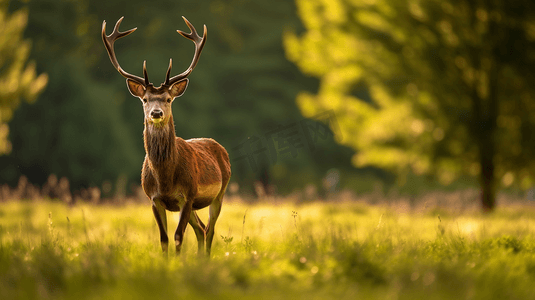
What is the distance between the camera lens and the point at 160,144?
14.5ft

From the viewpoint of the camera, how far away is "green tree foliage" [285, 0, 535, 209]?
372 inches

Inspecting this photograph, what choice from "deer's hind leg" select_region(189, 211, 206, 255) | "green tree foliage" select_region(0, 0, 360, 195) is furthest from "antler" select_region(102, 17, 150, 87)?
"green tree foliage" select_region(0, 0, 360, 195)

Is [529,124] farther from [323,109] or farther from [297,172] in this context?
[297,172]

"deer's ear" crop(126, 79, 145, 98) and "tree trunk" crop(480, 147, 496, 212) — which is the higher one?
"deer's ear" crop(126, 79, 145, 98)

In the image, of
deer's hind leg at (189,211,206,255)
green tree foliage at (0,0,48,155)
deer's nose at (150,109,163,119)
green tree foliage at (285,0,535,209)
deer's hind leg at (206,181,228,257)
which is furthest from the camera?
green tree foliage at (0,0,48,155)

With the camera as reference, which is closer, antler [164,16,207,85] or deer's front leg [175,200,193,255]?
deer's front leg [175,200,193,255]

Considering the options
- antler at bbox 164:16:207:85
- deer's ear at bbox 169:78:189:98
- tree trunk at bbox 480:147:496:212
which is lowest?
tree trunk at bbox 480:147:496:212

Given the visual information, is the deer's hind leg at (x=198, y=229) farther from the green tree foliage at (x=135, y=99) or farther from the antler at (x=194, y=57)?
the green tree foliage at (x=135, y=99)

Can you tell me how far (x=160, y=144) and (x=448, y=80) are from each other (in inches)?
282

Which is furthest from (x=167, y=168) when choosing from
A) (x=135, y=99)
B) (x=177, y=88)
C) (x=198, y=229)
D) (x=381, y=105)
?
(x=135, y=99)

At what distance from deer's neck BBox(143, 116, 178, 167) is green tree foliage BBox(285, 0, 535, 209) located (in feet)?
21.3

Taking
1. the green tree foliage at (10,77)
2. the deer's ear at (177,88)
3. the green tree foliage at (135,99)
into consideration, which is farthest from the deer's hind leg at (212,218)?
the green tree foliage at (135,99)

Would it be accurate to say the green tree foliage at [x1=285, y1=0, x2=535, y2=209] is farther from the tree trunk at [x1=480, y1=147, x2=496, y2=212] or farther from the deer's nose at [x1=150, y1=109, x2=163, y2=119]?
the deer's nose at [x1=150, y1=109, x2=163, y2=119]

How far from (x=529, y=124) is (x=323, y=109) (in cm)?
418
